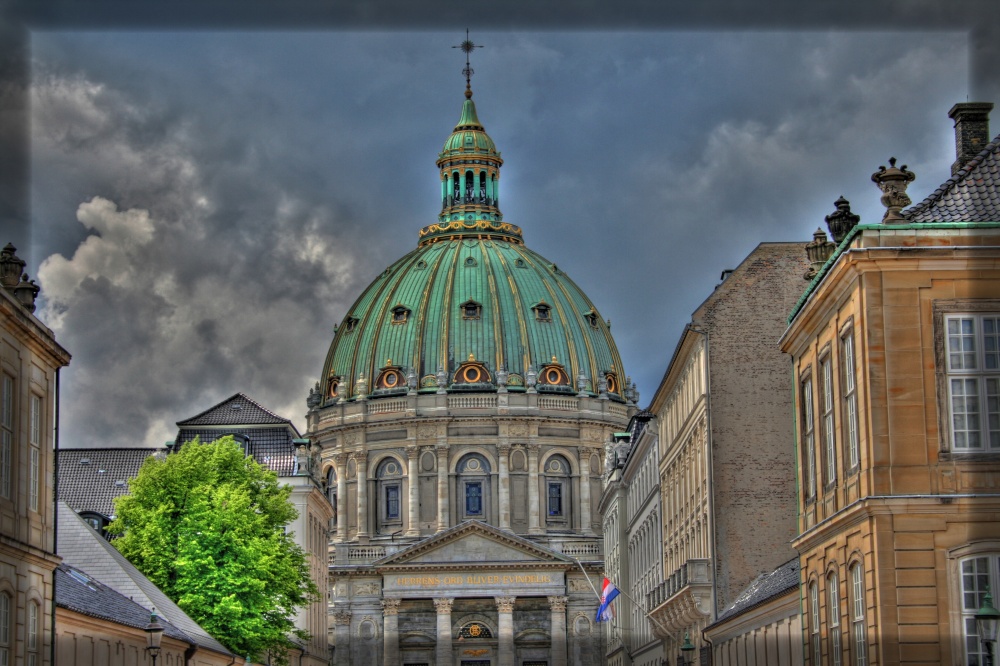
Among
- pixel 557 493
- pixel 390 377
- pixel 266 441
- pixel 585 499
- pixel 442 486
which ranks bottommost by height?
pixel 266 441

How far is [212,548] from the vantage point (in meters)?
49.5

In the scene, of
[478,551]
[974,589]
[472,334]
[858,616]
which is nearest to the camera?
[974,589]

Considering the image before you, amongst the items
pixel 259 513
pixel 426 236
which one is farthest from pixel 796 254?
pixel 426 236

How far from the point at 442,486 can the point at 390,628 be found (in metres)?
12.2

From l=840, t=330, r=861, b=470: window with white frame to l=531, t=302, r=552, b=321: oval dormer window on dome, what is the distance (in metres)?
107

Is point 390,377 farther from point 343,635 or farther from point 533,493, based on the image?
point 343,635

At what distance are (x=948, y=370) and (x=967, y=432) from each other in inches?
32.2

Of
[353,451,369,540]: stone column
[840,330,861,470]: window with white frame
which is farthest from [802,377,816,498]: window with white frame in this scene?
[353,451,369,540]: stone column

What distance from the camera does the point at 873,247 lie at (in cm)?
2406

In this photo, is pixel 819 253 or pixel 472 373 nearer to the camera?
pixel 819 253

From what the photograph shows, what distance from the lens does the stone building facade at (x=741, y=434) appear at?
4769 cm

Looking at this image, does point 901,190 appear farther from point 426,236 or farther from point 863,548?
point 426,236

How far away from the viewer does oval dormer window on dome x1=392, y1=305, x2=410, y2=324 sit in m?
133

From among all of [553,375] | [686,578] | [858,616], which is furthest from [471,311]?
[858,616]
